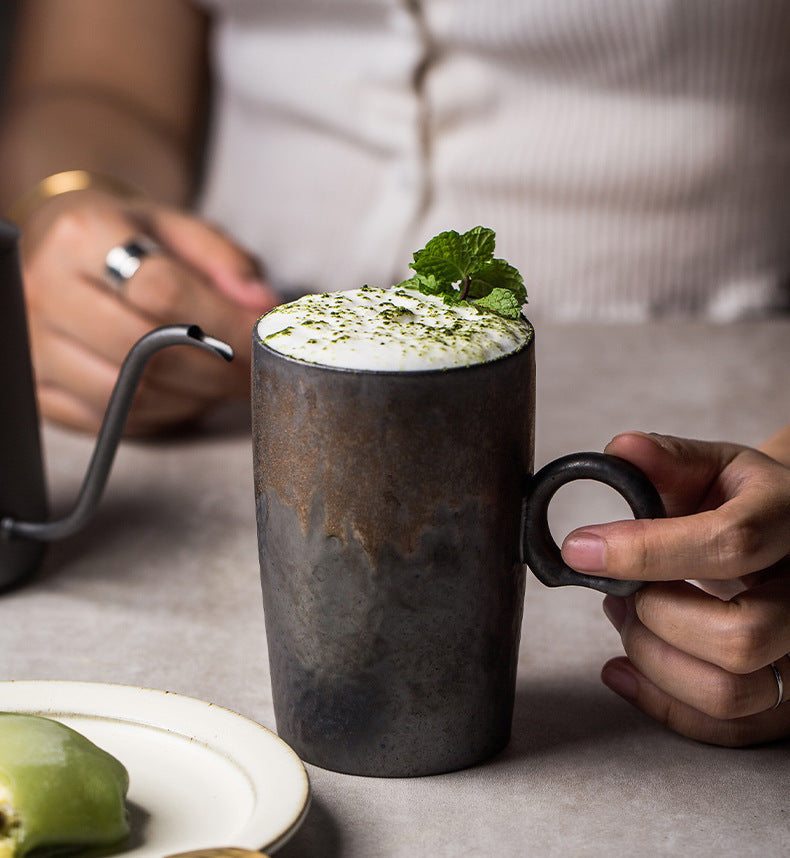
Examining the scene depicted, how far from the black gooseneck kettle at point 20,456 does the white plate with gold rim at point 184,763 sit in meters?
0.15

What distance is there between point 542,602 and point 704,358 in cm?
46

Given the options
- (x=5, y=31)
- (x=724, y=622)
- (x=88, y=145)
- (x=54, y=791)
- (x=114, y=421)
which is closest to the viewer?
(x=54, y=791)

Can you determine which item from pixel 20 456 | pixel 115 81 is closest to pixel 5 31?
pixel 115 81

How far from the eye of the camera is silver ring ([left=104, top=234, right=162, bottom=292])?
0.90m

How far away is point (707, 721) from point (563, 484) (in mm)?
145

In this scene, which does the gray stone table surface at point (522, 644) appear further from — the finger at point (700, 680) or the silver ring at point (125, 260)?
the silver ring at point (125, 260)

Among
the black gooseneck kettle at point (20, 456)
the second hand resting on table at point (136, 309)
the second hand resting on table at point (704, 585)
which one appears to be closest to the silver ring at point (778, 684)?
the second hand resting on table at point (704, 585)

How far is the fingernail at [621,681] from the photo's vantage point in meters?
0.55

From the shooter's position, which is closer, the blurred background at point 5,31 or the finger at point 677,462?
the finger at point 677,462

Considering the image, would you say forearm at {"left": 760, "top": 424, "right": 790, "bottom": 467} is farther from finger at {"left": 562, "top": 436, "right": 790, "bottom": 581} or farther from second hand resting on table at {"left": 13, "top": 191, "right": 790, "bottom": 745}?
finger at {"left": 562, "top": 436, "right": 790, "bottom": 581}

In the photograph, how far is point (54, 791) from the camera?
39cm

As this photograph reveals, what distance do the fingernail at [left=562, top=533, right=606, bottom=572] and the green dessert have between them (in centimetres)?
20

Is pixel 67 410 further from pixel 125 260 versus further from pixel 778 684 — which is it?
pixel 778 684

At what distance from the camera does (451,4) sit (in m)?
1.08
